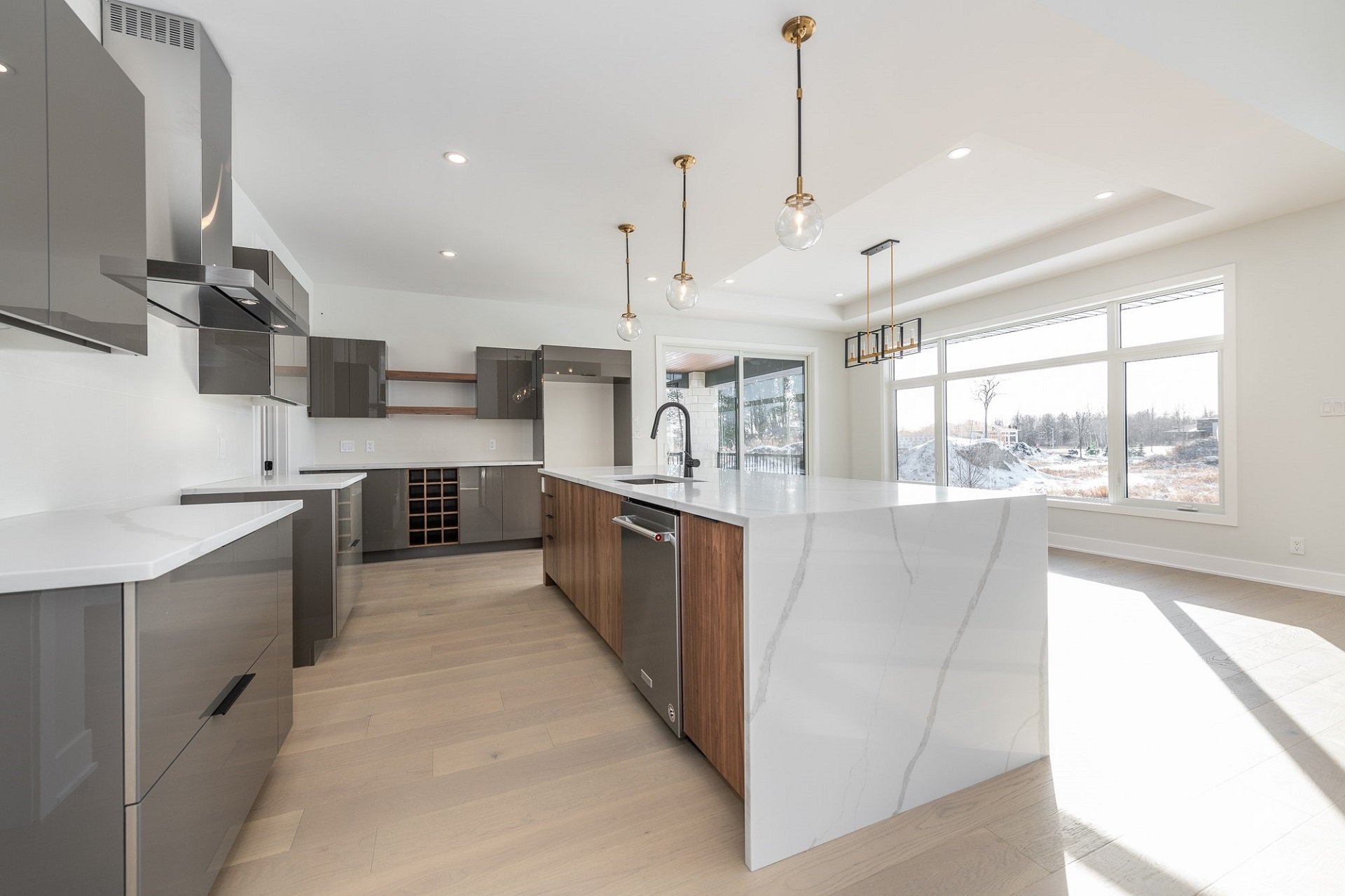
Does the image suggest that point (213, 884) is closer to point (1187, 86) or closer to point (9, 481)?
point (9, 481)

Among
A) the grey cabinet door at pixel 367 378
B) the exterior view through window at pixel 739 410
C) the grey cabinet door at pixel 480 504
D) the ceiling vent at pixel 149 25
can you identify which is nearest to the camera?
the ceiling vent at pixel 149 25

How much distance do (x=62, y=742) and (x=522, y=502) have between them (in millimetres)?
4351

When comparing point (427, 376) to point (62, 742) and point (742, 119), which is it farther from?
point (62, 742)

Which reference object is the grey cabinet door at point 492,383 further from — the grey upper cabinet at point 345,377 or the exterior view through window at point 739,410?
the exterior view through window at point 739,410

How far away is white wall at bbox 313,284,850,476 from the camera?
5.05 m

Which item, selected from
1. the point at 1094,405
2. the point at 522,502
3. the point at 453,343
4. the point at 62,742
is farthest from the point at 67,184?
the point at 1094,405

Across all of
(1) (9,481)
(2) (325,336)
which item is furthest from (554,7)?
(2) (325,336)

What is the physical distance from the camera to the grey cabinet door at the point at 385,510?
14.9 feet

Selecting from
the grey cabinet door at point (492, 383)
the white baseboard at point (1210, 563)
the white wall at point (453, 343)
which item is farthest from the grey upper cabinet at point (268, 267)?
the white baseboard at point (1210, 563)

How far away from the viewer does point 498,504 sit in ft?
16.4

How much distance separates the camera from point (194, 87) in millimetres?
1900

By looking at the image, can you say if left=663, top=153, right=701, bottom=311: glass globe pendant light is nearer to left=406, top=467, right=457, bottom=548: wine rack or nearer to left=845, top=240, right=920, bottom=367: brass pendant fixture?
left=845, top=240, right=920, bottom=367: brass pendant fixture

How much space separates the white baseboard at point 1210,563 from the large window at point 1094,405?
1.04 ft

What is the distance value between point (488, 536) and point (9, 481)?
366cm
